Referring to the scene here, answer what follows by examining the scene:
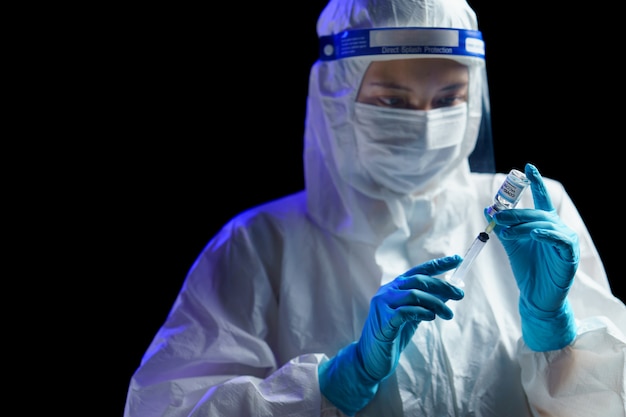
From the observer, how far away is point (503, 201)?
1387 millimetres

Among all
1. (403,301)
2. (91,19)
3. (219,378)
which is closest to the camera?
(403,301)

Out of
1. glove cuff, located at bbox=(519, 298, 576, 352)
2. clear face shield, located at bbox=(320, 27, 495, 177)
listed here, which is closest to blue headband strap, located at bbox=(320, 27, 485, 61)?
clear face shield, located at bbox=(320, 27, 495, 177)

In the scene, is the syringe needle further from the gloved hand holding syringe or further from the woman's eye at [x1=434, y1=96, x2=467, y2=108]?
the woman's eye at [x1=434, y1=96, x2=467, y2=108]

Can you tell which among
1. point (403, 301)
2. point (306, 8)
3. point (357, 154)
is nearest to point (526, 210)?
point (403, 301)

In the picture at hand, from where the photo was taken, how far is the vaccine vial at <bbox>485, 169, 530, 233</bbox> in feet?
4.37

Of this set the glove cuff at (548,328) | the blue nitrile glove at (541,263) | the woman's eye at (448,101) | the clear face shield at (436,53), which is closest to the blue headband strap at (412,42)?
the clear face shield at (436,53)

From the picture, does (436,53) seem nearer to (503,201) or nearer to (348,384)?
(503,201)

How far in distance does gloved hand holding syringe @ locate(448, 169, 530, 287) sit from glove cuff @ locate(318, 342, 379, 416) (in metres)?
0.28

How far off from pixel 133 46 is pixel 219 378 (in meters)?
1.11

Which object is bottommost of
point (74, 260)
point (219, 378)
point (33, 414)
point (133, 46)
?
point (33, 414)

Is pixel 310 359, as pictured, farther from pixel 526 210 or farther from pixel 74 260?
pixel 74 260

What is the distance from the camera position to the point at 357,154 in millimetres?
1685

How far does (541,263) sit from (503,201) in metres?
0.18

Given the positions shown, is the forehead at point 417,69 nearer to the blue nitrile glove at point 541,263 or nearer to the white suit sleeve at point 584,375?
the blue nitrile glove at point 541,263
